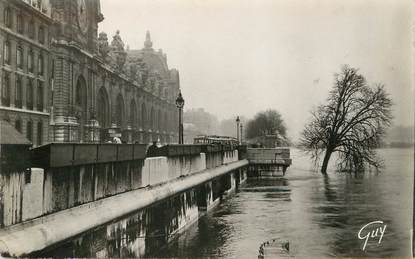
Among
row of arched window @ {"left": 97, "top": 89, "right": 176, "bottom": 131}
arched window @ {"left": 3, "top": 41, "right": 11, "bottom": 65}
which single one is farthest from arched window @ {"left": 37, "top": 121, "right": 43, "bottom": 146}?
row of arched window @ {"left": 97, "top": 89, "right": 176, "bottom": 131}

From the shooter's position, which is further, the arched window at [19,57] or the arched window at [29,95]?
the arched window at [29,95]

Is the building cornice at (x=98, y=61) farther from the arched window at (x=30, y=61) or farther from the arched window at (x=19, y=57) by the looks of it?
the arched window at (x=19, y=57)

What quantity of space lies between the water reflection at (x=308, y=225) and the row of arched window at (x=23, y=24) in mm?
20195

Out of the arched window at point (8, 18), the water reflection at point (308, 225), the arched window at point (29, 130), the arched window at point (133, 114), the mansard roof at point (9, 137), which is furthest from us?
the arched window at point (133, 114)

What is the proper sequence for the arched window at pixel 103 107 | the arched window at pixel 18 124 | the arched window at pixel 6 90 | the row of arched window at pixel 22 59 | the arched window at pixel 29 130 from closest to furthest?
the arched window at pixel 6 90 < the row of arched window at pixel 22 59 < the arched window at pixel 18 124 < the arched window at pixel 29 130 < the arched window at pixel 103 107

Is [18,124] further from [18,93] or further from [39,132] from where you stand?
[39,132]

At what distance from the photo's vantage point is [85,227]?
19.4 feet

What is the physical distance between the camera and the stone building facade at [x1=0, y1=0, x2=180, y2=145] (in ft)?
103

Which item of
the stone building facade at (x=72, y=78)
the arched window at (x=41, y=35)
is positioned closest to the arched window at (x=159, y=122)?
the stone building facade at (x=72, y=78)

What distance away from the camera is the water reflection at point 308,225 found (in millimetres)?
9619

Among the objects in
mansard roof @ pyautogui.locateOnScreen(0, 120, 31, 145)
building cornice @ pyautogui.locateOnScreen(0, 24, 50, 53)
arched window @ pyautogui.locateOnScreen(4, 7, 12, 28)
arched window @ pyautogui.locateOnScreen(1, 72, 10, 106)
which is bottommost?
mansard roof @ pyautogui.locateOnScreen(0, 120, 31, 145)

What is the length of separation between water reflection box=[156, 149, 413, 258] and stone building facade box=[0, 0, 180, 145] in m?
11.1

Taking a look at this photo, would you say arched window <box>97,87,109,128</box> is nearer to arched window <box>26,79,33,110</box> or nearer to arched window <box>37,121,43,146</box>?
arched window <box>37,121,43,146</box>

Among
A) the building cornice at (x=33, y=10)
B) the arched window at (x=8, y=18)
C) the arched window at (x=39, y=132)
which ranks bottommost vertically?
the arched window at (x=39, y=132)
